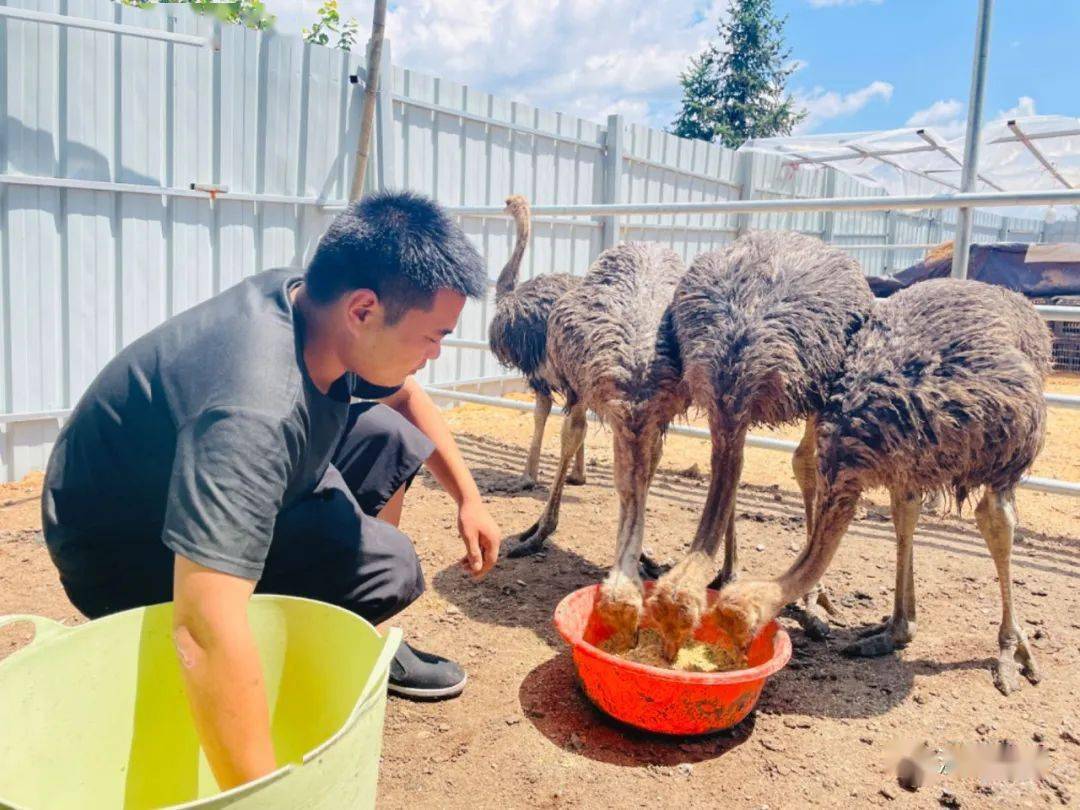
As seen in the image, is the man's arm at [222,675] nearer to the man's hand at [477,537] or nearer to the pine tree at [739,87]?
the man's hand at [477,537]

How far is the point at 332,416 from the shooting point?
2045mm

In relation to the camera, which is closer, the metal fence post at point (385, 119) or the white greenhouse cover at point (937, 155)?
the metal fence post at point (385, 119)

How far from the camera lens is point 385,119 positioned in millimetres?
7062

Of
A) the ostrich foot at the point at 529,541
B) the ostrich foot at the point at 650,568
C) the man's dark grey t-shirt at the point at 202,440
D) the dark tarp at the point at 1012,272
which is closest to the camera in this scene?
the man's dark grey t-shirt at the point at 202,440

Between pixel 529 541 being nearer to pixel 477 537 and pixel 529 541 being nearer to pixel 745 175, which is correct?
pixel 477 537

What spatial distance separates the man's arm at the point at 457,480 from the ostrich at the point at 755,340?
56cm

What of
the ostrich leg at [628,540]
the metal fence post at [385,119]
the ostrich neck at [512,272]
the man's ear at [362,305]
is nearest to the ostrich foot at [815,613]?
the ostrich leg at [628,540]

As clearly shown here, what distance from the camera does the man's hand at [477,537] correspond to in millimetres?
2406

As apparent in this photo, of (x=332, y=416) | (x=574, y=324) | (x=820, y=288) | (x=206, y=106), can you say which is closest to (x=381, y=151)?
(x=206, y=106)

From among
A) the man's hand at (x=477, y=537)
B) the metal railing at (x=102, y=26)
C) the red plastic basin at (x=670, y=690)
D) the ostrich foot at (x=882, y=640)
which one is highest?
the metal railing at (x=102, y=26)

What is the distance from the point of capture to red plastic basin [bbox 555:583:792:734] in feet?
7.88

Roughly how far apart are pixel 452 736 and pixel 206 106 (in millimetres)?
4820

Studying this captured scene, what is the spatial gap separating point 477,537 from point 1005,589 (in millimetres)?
1899

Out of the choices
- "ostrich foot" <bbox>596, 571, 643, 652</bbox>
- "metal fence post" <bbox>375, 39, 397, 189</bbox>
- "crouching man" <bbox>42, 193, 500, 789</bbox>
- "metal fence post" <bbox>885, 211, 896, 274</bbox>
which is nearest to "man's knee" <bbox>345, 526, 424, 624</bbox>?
"crouching man" <bbox>42, 193, 500, 789</bbox>
